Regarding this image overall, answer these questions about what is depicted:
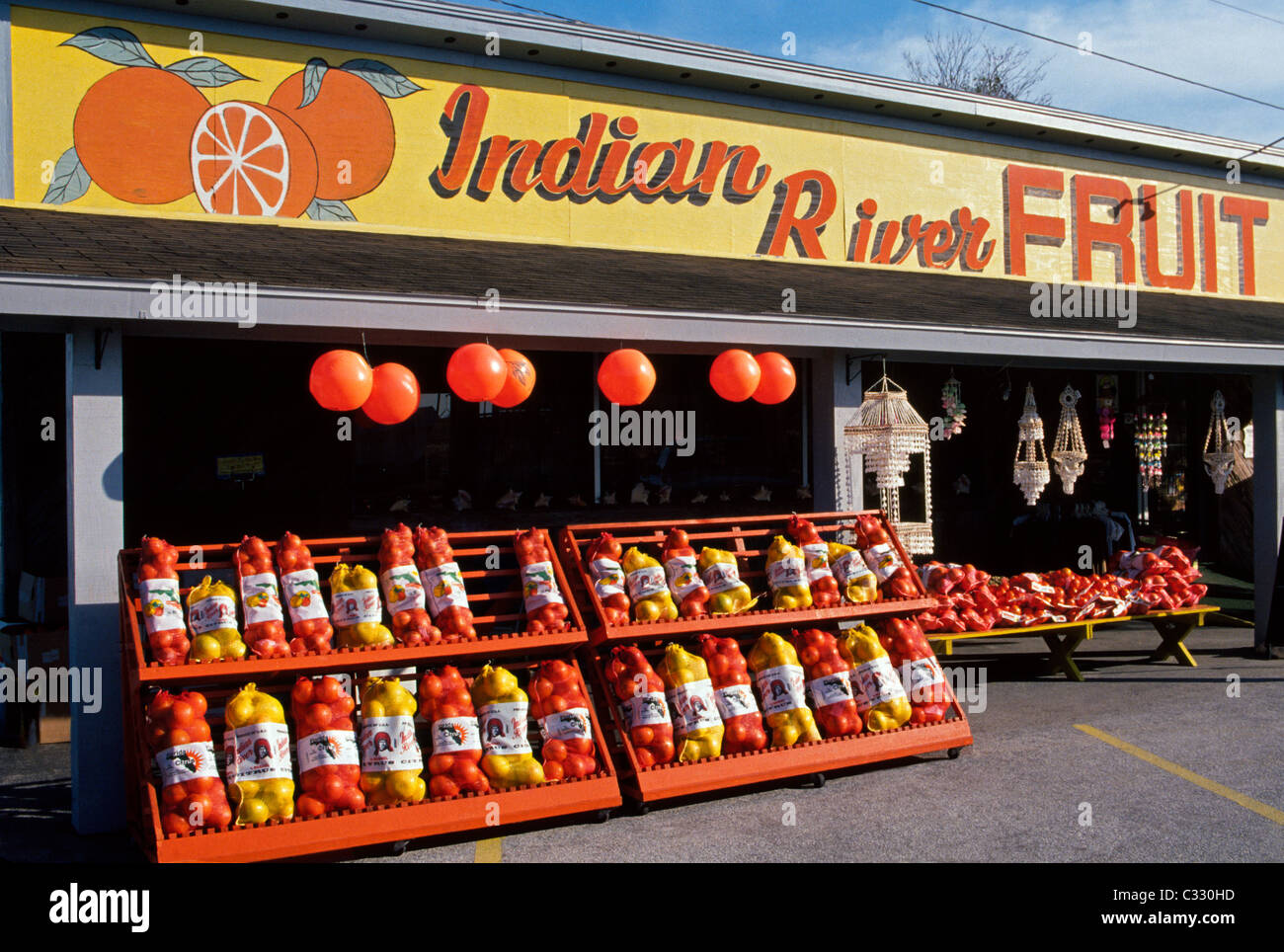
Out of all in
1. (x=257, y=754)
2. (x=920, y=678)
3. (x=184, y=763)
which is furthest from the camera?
(x=920, y=678)

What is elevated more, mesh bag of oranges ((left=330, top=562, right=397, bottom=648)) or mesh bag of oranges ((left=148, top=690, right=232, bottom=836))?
mesh bag of oranges ((left=330, top=562, right=397, bottom=648))

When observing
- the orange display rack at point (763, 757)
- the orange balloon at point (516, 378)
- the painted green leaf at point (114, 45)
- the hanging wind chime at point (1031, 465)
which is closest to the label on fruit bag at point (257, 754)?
the orange display rack at point (763, 757)

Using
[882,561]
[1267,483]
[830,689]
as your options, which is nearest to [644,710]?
[830,689]

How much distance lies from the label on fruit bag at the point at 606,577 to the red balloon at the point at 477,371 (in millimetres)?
1284

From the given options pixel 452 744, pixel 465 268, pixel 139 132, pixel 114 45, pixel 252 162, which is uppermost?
pixel 114 45

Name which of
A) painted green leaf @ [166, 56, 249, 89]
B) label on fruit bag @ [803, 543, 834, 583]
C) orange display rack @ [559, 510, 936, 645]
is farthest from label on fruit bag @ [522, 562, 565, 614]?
painted green leaf @ [166, 56, 249, 89]

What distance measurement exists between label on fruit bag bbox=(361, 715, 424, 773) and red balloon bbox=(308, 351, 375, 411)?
1.91 m

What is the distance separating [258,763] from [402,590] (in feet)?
4.03

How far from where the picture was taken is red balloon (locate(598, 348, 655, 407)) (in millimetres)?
6887

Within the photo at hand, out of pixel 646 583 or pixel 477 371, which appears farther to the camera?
pixel 646 583

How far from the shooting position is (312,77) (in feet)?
29.0

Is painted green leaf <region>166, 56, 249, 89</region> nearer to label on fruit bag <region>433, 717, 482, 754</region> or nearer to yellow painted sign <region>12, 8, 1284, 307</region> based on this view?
yellow painted sign <region>12, 8, 1284, 307</region>

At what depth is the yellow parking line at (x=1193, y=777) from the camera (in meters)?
5.66

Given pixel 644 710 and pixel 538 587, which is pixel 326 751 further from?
pixel 644 710
